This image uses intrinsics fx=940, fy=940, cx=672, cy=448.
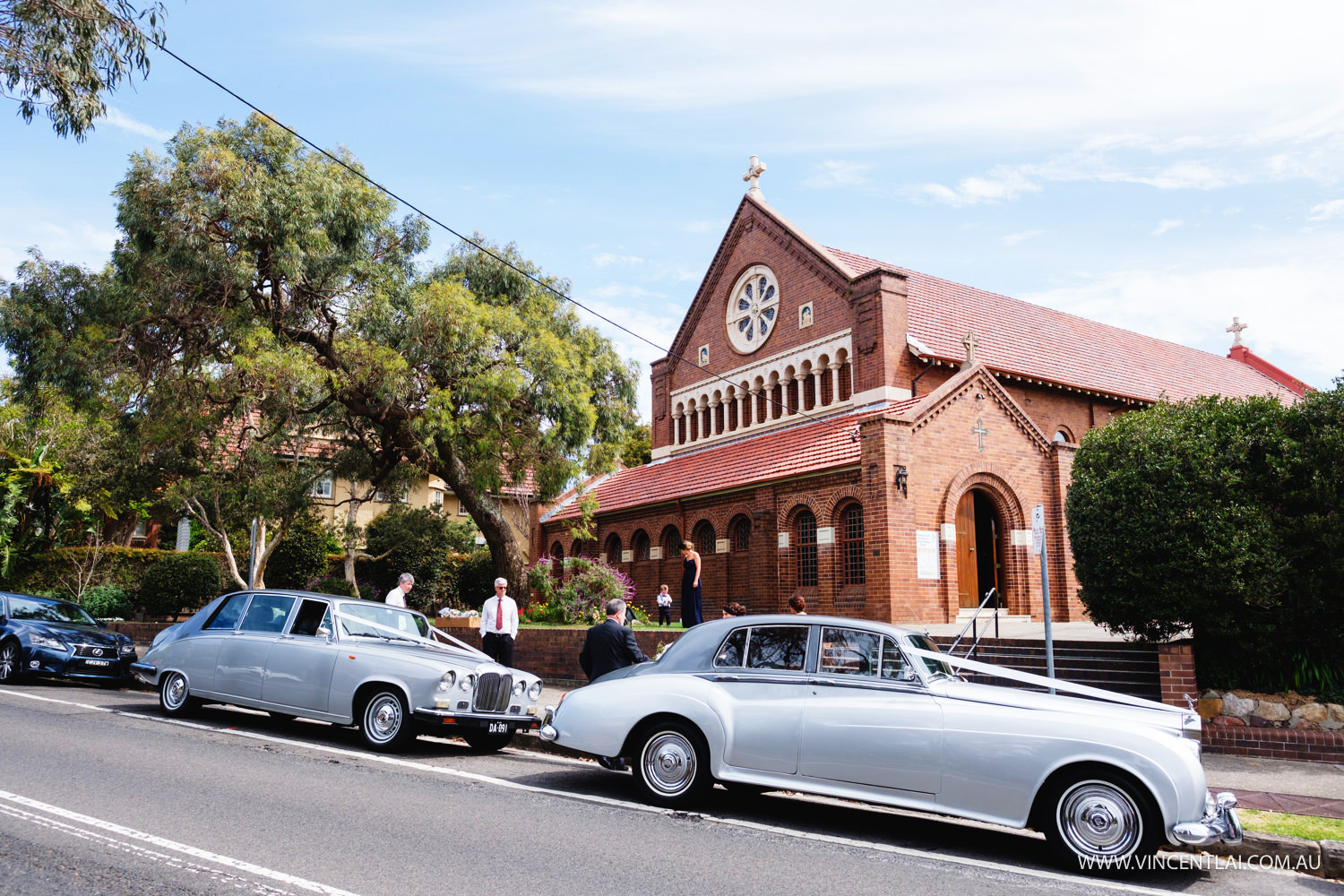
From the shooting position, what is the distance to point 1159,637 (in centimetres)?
1171

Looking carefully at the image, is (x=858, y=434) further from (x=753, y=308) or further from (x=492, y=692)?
(x=492, y=692)

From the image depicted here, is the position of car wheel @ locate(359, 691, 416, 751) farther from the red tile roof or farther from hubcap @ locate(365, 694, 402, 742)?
the red tile roof

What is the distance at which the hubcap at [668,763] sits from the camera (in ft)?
23.8

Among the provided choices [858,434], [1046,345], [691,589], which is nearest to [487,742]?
[691,589]

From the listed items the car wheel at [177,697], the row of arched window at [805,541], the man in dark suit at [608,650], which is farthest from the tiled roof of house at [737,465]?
the car wheel at [177,697]

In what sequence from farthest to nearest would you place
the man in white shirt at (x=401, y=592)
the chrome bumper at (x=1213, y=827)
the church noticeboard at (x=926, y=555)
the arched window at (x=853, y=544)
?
1. the arched window at (x=853, y=544)
2. the church noticeboard at (x=926, y=555)
3. the man in white shirt at (x=401, y=592)
4. the chrome bumper at (x=1213, y=827)

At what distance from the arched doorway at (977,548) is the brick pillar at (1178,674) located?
9166mm

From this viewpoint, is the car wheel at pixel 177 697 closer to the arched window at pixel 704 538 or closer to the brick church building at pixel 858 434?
the brick church building at pixel 858 434

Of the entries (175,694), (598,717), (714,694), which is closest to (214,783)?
(598,717)

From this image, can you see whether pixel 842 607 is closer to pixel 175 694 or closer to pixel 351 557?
pixel 175 694

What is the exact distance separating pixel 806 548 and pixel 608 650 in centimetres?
1278

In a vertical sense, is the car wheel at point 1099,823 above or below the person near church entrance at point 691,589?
below

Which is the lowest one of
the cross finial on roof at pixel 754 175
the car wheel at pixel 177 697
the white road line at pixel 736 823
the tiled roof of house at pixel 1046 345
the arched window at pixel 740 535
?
the white road line at pixel 736 823

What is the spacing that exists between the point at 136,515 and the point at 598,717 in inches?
1158
